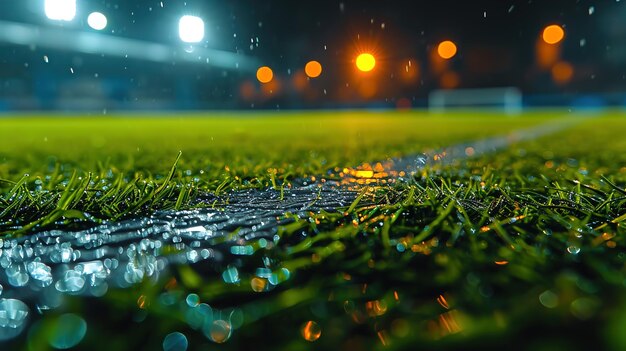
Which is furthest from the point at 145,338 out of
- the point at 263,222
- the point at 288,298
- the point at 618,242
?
the point at 618,242

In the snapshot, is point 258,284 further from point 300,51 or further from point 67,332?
point 300,51

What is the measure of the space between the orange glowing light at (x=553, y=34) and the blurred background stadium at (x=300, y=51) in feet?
0.21

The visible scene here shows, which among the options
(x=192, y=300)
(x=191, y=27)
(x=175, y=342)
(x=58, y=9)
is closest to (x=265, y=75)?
(x=58, y=9)

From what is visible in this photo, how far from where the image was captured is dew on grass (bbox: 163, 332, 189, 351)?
0.50 meters

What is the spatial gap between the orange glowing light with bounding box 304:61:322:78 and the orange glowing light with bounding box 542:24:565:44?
755 inches

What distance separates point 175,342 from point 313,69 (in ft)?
149

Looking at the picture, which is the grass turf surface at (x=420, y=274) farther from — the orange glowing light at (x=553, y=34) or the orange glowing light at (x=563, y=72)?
the orange glowing light at (x=563, y=72)

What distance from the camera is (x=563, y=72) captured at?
1314 inches

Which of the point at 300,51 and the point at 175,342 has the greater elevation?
the point at 300,51

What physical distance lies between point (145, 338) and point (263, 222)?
511 millimetres

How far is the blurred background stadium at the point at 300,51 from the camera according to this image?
22062 millimetres

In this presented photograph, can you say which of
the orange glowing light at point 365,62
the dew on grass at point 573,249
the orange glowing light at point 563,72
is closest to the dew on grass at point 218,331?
the dew on grass at point 573,249

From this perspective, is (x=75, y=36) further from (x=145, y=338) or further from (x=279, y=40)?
(x=145, y=338)

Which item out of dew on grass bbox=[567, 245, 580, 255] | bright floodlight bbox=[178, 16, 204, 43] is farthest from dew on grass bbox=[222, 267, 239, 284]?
bright floodlight bbox=[178, 16, 204, 43]
